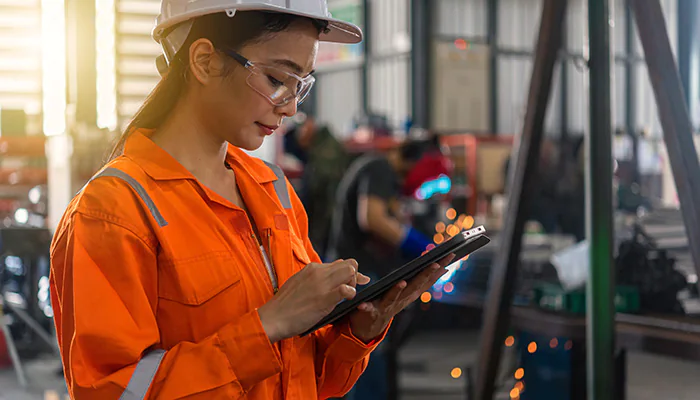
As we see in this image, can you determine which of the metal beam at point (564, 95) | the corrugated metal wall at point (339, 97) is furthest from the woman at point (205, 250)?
the metal beam at point (564, 95)

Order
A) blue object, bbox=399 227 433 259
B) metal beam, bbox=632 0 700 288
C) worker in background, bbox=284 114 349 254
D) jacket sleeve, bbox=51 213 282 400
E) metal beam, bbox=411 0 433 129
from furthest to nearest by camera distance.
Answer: metal beam, bbox=411 0 433 129 → worker in background, bbox=284 114 349 254 → blue object, bbox=399 227 433 259 → metal beam, bbox=632 0 700 288 → jacket sleeve, bbox=51 213 282 400

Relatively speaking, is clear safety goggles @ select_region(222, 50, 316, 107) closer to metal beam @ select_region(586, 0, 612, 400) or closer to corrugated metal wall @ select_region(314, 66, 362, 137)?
metal beam @ select_region(586, 0, 612, 400)

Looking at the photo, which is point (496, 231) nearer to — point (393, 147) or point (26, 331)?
point (393, 147)

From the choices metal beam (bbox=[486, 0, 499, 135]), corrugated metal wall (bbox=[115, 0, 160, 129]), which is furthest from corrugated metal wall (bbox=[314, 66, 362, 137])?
corrugated metal wall (bbox=[115, 0, 160, 129])

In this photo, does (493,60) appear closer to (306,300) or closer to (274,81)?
(274,81)

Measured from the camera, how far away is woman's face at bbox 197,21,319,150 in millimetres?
1142

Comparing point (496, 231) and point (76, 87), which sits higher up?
point (76, 87)

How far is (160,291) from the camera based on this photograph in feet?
3.59

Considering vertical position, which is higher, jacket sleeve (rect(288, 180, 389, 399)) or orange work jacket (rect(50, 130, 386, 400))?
orange work jacket (rect(50, 130, 386, 400))

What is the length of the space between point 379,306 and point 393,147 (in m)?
5.80

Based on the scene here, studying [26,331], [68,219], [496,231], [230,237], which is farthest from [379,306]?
[26,331]

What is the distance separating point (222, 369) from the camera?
1059 mm

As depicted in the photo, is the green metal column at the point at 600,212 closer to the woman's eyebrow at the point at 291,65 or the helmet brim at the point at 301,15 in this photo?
the helmet brim at the point at 301,15

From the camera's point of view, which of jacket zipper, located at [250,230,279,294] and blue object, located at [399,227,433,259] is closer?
jacket zipper, located at [250,230,279,294]
